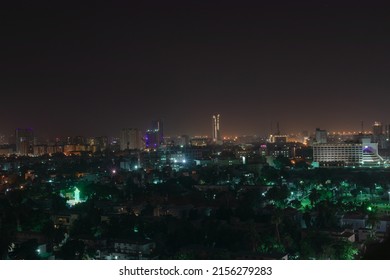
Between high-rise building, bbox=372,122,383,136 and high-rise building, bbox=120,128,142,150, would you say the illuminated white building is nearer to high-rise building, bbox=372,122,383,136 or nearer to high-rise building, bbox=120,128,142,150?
high-rise building, bbox=372,122,383,136

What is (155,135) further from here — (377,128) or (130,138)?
(377,128)

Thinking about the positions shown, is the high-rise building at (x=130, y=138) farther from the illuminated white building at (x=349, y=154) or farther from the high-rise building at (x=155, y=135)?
the illuminated white building at (x=349, y=154)

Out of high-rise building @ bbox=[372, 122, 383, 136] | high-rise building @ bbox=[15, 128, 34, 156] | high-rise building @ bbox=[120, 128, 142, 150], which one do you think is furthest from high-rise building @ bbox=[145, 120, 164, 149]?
high-rise building @ bbox=[372, 122, 383, 136]

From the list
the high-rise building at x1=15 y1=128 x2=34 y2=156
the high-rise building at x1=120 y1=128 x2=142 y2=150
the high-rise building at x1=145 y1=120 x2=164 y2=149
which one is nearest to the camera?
the high-rise building at x1=15 y1=128 x2=34 y2=156

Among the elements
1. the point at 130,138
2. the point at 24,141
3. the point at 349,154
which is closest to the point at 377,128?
the point at 349,154

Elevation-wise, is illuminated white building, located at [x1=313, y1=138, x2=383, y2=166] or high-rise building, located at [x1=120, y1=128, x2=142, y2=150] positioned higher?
high-rise building, located at [x1=120, y1=128, x2=142, y2=150]
